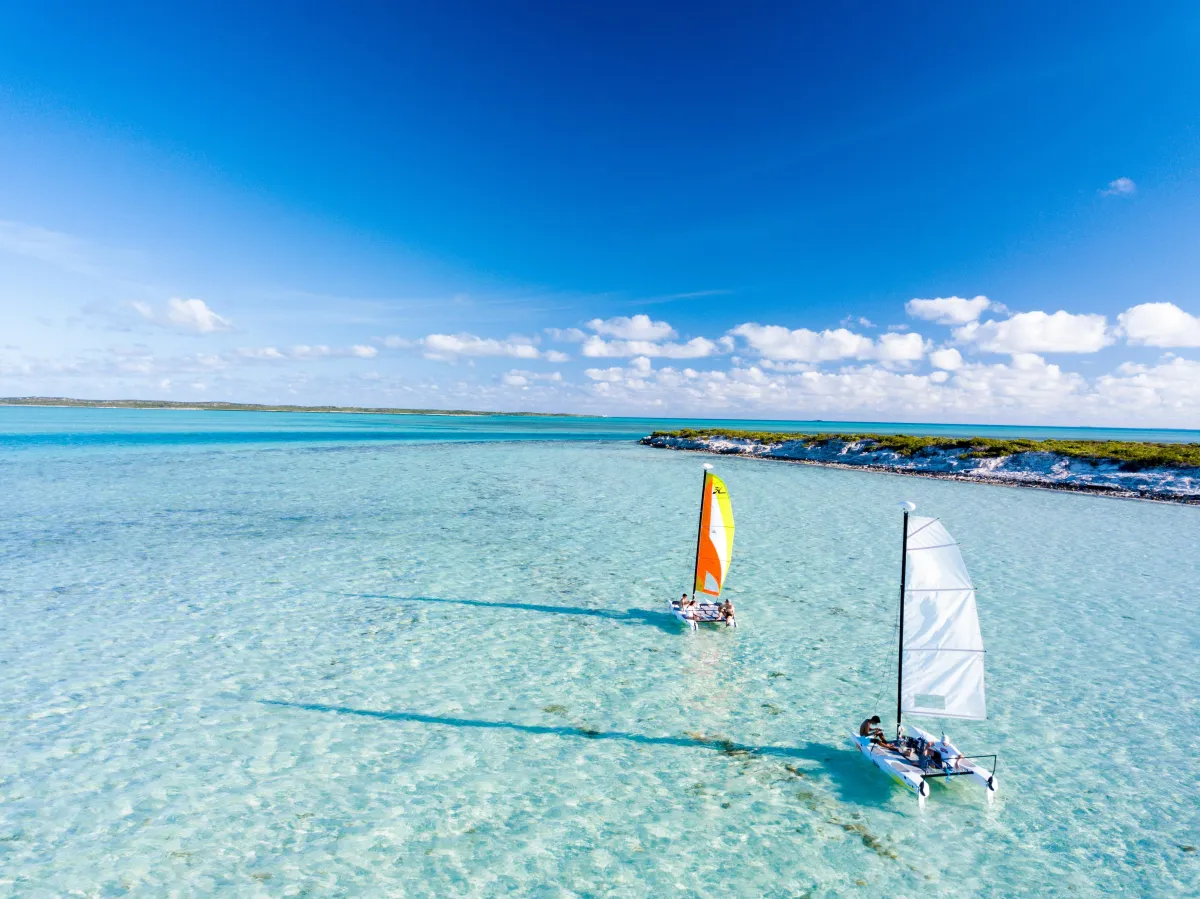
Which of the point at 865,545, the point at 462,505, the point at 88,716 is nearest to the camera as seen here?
the point at 88,716

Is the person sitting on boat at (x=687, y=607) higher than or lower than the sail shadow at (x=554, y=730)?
higher

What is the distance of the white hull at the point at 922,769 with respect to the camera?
452 inches

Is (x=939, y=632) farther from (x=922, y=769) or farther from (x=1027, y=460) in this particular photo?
(x=1027, y=460)

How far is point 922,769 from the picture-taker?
1189 centimetres

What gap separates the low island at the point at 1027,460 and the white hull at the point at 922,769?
2310 inches

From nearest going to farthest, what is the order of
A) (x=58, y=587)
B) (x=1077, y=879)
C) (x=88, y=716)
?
1. (x=1077, y=879)
2. (x=88, y=716)
3. (x=58, y=587)

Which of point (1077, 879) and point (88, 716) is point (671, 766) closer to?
point (1077, 879)

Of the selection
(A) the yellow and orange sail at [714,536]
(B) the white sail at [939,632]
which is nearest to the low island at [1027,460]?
(A) the yellow and orange sail at [714,536]

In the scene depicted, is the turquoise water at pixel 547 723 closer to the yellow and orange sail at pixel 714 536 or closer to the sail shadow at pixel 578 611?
the sail shadow at pixel 578 611

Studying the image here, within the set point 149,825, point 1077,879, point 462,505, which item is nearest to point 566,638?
point 149,825

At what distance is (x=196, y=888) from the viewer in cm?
919

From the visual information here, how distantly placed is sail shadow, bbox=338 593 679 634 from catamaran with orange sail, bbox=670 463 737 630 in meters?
0.57

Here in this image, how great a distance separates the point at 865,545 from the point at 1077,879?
81.7 ft

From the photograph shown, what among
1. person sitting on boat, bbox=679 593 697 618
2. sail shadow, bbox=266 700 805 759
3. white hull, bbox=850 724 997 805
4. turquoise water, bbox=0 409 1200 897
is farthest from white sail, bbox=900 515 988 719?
person sitting on boat, bbox=679 593 697 618
